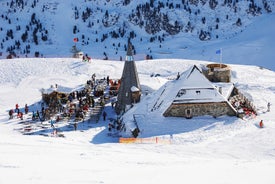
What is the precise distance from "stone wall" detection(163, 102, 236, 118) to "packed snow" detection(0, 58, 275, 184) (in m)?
0.47

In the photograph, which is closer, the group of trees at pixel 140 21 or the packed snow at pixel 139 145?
the packed snow at pixel 139 145

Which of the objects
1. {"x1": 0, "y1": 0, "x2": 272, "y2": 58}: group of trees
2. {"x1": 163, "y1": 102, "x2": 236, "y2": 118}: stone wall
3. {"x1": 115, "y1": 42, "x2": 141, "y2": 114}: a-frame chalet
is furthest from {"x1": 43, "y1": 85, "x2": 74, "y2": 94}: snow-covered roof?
{"x1": 0, "y1": 0, "x2": 272, "y2": 58}: group of trees

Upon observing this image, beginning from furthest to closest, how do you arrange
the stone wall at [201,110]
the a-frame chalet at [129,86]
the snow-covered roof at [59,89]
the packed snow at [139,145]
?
the snow-covered roof at [59,89] < the a-frame chalet at [129,86] < the stone wall at [201,110] < the packed snow at [139,145]

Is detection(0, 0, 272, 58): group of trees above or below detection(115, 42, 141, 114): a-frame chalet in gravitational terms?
above

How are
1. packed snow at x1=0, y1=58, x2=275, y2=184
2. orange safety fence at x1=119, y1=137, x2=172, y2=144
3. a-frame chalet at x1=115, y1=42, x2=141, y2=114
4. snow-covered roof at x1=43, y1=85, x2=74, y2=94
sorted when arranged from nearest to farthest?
packed snow at x1=0, y1=58, x2=275, y2=184 → orange safety fence at x1=119, y1=137, x2=172, y2=144 → a-frame chalet at x1=115, y1=42, x2=141, y2=114 → snow-covered roof at x1=43, y1=85, x2=74, y2=94

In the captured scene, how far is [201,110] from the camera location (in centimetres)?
3145

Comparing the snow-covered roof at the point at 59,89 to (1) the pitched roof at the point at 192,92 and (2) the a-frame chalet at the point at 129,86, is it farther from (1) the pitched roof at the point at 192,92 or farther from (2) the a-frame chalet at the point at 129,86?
(1) the pitched roof at the point at 192,92

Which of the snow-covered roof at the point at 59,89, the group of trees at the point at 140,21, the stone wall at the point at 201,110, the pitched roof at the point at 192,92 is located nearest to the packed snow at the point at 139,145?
the stone wall at the point at 201,110

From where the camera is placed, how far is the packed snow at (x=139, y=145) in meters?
13.8

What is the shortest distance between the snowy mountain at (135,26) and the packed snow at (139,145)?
3165 centimetres

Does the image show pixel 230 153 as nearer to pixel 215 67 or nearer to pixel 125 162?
pixel 125 162

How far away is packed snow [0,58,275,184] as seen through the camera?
45.3ft

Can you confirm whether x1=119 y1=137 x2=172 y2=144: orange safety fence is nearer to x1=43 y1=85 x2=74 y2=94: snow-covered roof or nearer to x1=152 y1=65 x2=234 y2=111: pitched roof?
x1=152 y1=65 x2=234 y2=111: pitched roof

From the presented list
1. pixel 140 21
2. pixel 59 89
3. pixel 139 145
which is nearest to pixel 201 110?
pixel 139 145
